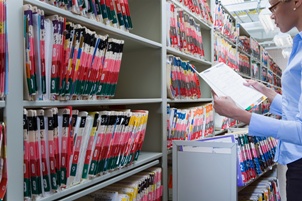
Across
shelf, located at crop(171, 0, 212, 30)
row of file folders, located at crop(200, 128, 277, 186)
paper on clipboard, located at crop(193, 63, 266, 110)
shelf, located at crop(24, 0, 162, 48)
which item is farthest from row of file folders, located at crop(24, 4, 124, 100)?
row of file folders, located at crop(200, 128, 277, 186)

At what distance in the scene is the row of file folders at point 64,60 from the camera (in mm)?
1061

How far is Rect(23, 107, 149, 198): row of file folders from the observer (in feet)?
3.54

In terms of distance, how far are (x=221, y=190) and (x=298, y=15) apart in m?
0.98

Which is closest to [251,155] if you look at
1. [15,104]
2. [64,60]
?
[64,60]

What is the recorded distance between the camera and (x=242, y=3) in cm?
569

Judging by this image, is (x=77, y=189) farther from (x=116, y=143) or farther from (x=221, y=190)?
(x=221, y=190)

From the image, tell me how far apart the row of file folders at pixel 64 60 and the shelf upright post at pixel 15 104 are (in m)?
0.03

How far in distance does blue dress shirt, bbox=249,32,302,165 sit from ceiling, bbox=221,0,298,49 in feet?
8.32

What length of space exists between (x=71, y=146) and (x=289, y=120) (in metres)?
1.03

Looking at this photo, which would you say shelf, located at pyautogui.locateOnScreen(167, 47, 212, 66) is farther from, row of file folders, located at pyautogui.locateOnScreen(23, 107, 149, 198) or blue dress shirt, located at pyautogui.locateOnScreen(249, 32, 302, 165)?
blue dress shirt, located at pyautogui.locateOnScreen(249, 32, 302, 165)

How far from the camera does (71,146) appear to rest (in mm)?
1226

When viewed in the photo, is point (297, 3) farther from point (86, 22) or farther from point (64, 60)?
point (64, 60)

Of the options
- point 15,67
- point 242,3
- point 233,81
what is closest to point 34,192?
point 15,67

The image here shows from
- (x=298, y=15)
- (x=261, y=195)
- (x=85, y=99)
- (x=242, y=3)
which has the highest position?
(x=242, y=3)
